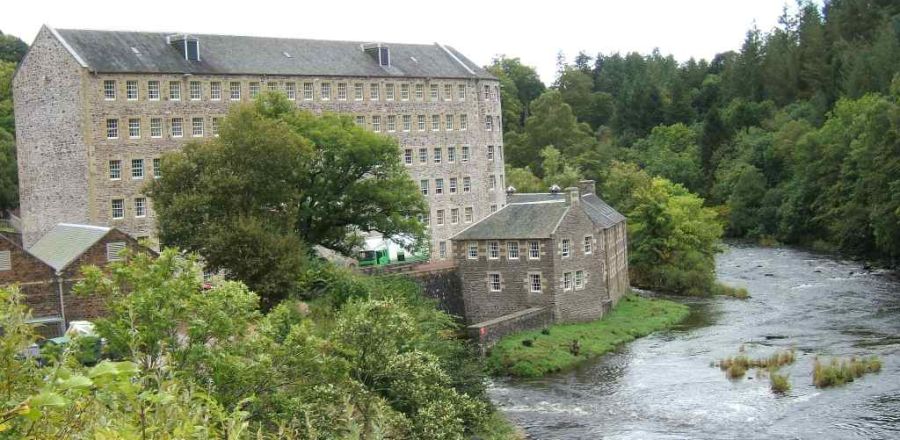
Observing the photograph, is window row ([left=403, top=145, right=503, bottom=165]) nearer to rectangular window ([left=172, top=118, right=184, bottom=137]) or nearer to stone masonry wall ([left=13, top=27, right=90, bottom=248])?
rectangular window ([left=172, top=118, right=184, bottom=137])

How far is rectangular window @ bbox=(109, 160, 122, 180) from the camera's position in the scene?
194 ft

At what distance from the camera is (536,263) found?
5531cm

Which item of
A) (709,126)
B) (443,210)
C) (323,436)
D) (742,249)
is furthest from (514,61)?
(323,436)

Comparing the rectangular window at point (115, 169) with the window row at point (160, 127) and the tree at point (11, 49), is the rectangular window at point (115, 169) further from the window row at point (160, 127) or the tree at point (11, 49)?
the tree at point (11, 49)

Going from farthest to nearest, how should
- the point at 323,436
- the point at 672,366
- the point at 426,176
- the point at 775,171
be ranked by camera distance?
1. the point at 775,171
2. the point at 426,176
3. the point at 672,366
4. the point at 323,436

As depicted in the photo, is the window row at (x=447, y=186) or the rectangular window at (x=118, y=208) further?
the window row at (x=447, y=186)

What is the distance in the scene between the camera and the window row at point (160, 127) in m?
59.4

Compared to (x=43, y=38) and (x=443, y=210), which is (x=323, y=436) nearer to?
(x=43, y=38)

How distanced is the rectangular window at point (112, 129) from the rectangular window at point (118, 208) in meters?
3.44

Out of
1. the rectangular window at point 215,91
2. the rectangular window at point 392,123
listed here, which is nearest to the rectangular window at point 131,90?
the rectangular window at point 215,91

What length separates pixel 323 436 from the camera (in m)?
24.0

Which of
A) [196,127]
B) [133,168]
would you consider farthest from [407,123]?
[133,168]

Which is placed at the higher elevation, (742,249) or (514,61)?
(514,61)

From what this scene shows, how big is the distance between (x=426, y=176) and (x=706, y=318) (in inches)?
907
